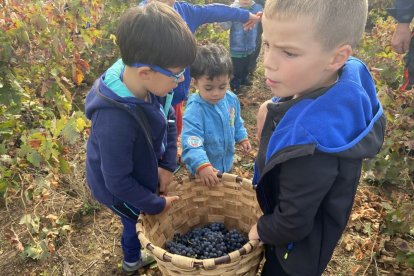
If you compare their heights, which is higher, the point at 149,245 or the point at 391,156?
the point at 149,245

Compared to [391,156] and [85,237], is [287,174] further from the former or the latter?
[85,237]

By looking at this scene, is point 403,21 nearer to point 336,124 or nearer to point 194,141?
point 194,141

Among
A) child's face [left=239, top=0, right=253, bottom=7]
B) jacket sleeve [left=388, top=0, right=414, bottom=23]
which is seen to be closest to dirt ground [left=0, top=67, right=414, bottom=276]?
jacket sleeve [left=388, top=0, right=414, bottom=23]

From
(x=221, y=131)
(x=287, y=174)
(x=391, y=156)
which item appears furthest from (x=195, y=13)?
(x=287, y=174)

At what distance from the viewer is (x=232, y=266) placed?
1.72 m

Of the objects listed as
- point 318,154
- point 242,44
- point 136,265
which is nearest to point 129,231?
point 136,265

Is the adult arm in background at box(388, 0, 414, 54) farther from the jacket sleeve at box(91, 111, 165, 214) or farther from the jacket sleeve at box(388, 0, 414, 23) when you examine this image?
the jacket sleeve at box(91, 111, 165, 214)

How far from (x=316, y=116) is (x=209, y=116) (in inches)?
51.4

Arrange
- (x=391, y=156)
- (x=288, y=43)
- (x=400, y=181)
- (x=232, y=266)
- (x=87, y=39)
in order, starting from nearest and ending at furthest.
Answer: (x=288, y=43)
(x=232, y=266)
(x=391, y=156)
(x=400, y=181)
(x=87, y=39)

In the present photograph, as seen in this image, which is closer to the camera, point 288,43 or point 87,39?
point 288,43

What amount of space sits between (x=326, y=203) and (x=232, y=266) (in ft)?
1.94

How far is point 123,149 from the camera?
5.54 feet

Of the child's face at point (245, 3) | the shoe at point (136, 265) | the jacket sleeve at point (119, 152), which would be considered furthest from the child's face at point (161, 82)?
the child's face at point (245, 3)

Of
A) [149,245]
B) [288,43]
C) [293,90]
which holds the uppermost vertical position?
[288,43]
